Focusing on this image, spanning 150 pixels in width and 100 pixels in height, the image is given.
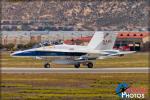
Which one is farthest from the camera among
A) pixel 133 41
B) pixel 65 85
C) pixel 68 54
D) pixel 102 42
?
pixel 133 41

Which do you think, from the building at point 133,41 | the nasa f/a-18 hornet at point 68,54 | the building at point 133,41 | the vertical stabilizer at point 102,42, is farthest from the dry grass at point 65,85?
the building at point 133,41

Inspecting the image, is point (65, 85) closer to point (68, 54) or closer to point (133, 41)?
point (68, 54)

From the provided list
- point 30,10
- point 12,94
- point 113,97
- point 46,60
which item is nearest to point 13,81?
point 12,94

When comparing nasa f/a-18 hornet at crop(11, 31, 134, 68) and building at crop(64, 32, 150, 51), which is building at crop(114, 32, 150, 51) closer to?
building at crop(64, 32, 150, 51)

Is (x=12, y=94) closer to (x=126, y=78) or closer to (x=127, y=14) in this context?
(x=126, y=78)

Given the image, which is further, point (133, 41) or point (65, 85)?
point (133, 41)

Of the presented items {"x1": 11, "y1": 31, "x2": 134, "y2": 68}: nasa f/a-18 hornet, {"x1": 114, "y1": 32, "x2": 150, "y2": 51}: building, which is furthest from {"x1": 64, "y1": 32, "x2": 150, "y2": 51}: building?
{"x1": 11, "y1": 31, "x2": 134, "y2": 68}: nasa f/a-18 hornet

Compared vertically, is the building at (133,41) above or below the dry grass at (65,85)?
below

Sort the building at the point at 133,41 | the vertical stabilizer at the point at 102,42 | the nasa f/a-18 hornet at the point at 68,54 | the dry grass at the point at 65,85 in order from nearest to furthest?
the dry grass at the point at 65,85 < the nasa f/a-18 hornet at the point at 68,54 < the vertical stabilizer at the point at 102,42 < the building at the point at 133,41

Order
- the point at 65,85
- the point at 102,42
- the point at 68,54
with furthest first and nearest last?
1. the point at 102,42
2. the point at 68,54
3. the point at 65,85

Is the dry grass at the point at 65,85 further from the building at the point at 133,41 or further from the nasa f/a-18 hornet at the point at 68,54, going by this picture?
the building at the point at 133,41

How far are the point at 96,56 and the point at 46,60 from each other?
5.53 metres

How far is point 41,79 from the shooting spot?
138ft

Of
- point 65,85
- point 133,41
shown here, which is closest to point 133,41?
point 133,41
